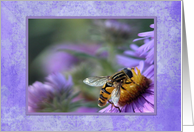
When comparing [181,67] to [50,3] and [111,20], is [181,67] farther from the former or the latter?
[50,3]

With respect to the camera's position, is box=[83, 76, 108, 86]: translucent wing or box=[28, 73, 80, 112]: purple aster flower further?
box=[28, 73, 80, 112]: purple aster flower

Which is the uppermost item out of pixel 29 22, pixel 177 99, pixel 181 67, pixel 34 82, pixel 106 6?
pixel 106 6

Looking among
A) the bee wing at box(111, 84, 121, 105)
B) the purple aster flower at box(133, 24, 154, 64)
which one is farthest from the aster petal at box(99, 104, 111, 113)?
the purple aster flower at box(133, 24, 154, 64)

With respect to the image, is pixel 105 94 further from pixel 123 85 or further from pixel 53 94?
pixel 53 94

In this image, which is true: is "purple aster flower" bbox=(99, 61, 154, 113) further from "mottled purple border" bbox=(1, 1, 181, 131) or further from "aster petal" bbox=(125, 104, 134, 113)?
"mottled purple border" bbox=(1, 1, 181, 131)

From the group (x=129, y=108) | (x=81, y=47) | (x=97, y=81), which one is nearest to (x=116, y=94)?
(x=97, y=81)

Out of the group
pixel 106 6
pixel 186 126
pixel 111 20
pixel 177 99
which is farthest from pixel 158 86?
pixel 106 6

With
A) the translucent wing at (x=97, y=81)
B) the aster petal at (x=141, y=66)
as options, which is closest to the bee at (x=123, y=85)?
the translucent wing at (x=97, y=81)
